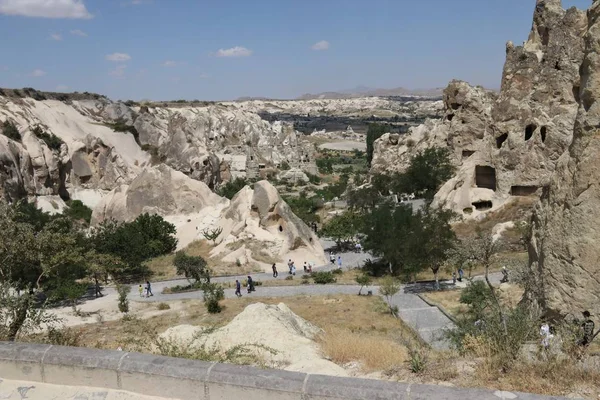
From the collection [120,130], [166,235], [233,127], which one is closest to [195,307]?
[166,235]

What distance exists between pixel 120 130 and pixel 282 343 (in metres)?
57.2

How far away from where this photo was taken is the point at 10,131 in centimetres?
4472

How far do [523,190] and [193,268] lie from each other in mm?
17006

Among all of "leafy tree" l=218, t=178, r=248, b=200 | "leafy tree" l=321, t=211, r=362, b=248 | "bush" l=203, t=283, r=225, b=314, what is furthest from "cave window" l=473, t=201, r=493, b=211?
"leafy tree" l=218, t=178, r=248, b=200

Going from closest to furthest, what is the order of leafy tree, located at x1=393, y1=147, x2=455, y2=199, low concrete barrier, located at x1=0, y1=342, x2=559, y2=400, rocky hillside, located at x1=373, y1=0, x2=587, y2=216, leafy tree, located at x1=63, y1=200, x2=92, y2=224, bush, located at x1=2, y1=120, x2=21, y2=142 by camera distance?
low concrete barrier, located at x1=0, y1=342, x2=559, y2=400 < rocky hillside, located at x1=373, y1=0, x2=587, y2=216 < leafy tree, located at x1=63, y1=200, x2=92, y2=224 < leafy tree, located at x1=393, y1=147, x2=455, y2=199 < bush, located at x1=2, y1=120, x2=21, y2=142

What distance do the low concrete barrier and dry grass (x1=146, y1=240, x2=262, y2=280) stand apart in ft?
73.5

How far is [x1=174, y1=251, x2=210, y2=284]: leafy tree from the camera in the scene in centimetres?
2606

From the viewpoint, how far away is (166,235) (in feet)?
104

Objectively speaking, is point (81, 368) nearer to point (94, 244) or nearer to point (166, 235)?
point (94, 244)

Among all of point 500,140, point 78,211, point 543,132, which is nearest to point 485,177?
point 500,140

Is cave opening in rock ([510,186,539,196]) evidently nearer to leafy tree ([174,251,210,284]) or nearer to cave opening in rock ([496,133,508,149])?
cave opening in rock ([496,133,508,149])

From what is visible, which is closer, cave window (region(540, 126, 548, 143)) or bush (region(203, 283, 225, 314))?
bush (region(203, 283, 225, 314))

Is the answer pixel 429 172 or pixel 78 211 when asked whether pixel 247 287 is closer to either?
pixel 429 172

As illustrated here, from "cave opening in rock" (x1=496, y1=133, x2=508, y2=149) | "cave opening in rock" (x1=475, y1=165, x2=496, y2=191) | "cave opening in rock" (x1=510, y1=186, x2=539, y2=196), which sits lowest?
"cave opening in rock" (x1=510, y1=186, x2=539, y2=196)
